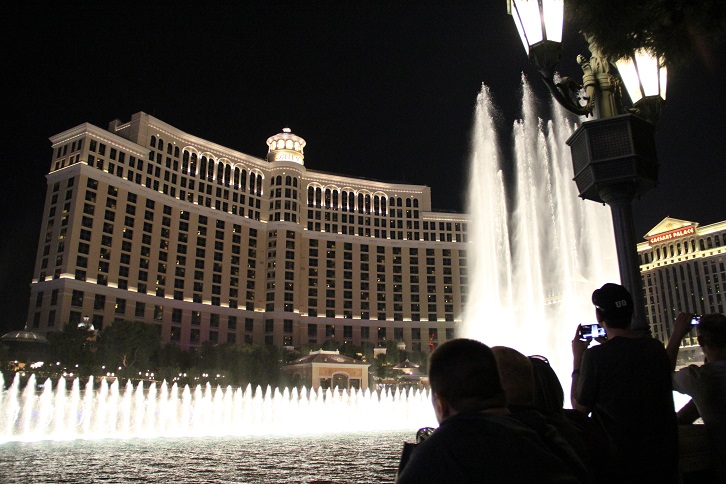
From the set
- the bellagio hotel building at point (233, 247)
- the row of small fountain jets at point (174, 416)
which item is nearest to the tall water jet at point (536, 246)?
the row of small fountain jets at point (174, 416)

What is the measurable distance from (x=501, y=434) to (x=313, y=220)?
308 feet

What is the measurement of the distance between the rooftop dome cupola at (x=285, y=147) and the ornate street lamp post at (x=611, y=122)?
89.1 meters

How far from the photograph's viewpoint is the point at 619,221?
5.61 m

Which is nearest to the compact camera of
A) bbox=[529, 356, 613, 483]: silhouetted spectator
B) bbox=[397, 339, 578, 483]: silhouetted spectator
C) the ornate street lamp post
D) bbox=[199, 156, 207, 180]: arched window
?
bbox=[529, 356, 613, 483]: silhouetted spectator

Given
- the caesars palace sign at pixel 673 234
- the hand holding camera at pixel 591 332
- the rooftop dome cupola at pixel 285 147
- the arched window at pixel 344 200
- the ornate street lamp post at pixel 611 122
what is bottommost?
the hand holding camera at pixel 591 332

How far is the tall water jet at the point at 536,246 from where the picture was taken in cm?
2730

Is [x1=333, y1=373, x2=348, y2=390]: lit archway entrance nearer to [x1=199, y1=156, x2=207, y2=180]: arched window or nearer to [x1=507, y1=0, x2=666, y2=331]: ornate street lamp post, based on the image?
[x1=199, y1=156, x2=207, y2=180]: arched window

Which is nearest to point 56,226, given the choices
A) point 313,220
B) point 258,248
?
point 258,248

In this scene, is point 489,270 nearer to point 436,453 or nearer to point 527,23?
point 527,23

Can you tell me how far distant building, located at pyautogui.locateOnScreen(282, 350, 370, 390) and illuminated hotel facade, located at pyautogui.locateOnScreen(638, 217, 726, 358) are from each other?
174 ft

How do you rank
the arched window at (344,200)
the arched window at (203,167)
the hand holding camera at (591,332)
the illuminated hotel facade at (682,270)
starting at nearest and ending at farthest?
1. the hand holding camera at (591,332)
2. the arched window at (203,167)
3. the illuminated hotel facade at (682,270)
4. the arched window at (344,200)

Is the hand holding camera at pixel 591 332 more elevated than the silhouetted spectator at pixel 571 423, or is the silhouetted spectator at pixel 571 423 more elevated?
the hand holding camera at pixel 591 332

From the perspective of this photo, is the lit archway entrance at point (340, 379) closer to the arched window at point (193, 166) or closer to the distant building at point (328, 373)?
the distant building at point (328, 373)

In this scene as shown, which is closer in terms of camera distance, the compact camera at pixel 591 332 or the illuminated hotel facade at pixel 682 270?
the compact camera at pixel 591 332
